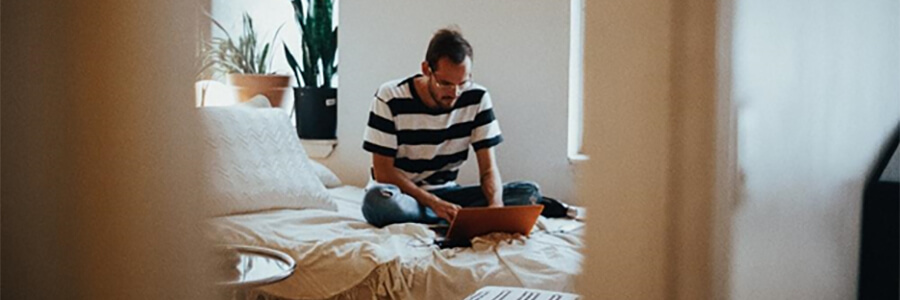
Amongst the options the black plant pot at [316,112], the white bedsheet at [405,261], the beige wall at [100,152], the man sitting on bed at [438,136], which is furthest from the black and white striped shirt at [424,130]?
the beige wall at [100,152]

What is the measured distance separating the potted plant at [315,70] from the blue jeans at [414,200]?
70 centimetres

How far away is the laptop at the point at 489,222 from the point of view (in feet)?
4.63

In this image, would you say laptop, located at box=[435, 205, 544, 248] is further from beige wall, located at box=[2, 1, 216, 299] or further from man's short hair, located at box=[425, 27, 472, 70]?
beige wall, located at box=[2, 1, 216, 299]

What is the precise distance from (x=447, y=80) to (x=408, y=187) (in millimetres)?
243

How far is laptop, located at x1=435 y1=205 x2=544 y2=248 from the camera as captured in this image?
141 cm

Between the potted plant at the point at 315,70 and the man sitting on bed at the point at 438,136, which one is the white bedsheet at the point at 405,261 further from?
the potted plant at the point at 315,70

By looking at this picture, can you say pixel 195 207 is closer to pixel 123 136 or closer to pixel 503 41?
pixel 123 136

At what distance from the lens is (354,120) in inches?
94.3

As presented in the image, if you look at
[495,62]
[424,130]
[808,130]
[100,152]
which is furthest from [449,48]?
[808,130]

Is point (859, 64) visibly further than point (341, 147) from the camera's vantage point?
No

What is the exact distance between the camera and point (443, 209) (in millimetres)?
1650

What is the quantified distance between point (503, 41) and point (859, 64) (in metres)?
2.02

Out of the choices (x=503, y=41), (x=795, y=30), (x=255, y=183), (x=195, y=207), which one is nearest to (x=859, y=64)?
(x=795, y=30)

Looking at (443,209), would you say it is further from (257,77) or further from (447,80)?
(257,77)
